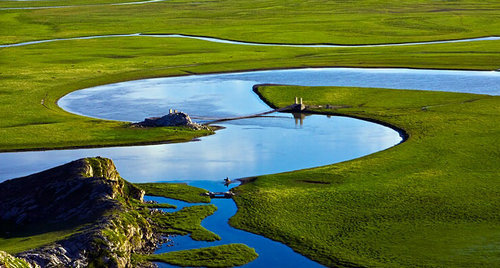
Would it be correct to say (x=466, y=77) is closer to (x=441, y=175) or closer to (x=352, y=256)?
(x=441, y=175)

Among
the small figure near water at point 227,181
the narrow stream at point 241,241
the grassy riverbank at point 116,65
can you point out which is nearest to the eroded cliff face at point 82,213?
the narrow stream at point 241,241

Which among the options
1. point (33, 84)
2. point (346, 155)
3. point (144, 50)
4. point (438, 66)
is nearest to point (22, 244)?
point (346, 155)

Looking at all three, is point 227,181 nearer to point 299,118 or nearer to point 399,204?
point 399,204

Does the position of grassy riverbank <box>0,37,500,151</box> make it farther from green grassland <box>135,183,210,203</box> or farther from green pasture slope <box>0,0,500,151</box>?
green grassland <box>135,183,210,203</box>

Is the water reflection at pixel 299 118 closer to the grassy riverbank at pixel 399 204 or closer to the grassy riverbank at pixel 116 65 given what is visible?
the grassy riverbank at pixel 116 65

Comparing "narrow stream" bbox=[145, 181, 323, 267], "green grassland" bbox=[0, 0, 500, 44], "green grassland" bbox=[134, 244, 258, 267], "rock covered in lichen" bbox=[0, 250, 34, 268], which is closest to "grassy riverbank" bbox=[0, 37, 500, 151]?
"green grassland" bbox=[0, 0, 500, 44]
